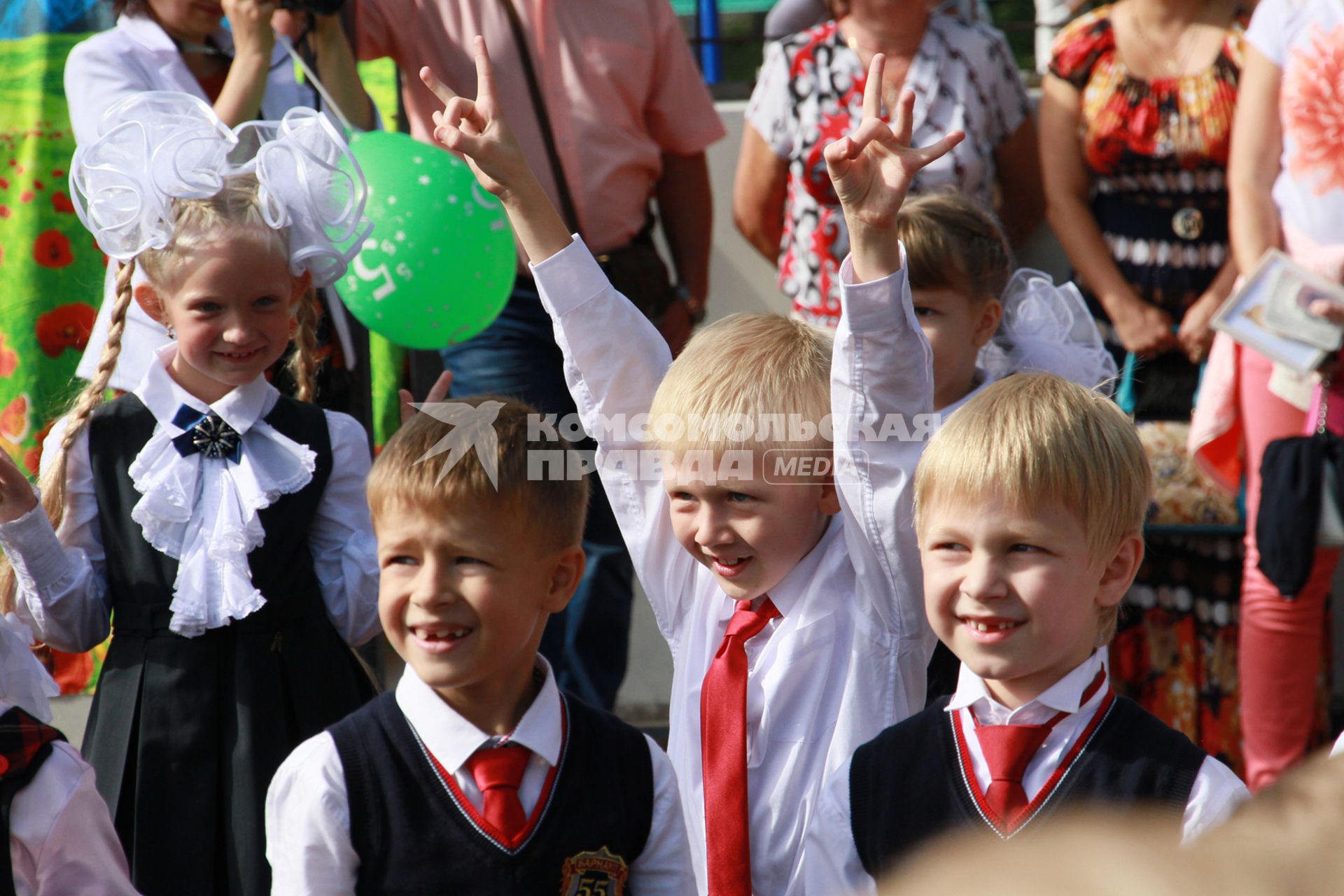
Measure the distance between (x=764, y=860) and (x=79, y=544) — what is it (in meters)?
1.35

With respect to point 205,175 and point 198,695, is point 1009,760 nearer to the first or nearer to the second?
point 198,695

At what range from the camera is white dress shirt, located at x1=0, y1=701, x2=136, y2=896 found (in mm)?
1912

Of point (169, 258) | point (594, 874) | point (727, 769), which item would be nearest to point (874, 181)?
point (727, 769)

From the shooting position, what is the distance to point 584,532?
3.56 meters

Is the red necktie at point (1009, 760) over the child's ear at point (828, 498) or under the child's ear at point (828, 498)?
under

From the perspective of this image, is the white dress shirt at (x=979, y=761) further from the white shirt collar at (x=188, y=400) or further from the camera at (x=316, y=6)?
the camera at (x=316, y=6)

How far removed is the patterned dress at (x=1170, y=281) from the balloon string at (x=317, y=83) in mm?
1855

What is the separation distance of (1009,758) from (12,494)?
163 centimetres

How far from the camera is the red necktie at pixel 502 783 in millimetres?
1913

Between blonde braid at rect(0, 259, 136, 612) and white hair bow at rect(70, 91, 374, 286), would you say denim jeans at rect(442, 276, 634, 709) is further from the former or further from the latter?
blonde braid at rect(0, 259, 136, 612)

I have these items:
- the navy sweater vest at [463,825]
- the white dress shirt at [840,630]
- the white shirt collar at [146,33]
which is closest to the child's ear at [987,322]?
the white dress shirt at [840,630]

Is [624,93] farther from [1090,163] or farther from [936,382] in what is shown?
[936,382]

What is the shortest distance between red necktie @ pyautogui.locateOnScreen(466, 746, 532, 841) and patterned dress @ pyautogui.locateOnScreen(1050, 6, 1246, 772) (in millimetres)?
2482

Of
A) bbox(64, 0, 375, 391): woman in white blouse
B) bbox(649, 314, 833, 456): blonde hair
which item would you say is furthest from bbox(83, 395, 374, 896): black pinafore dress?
bbox(649, 314, 833, 456): blonde hair
